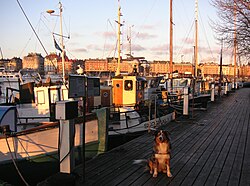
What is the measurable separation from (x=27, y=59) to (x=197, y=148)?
88.1 meters

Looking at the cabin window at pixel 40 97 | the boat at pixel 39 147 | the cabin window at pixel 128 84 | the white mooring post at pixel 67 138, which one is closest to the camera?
the white mooring post at pixel 67 138

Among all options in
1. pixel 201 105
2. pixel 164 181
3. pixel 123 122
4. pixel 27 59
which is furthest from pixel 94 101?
pixel 27 59

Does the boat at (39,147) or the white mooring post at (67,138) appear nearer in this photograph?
the white mooring post at (67,138)

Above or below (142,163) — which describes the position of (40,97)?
above

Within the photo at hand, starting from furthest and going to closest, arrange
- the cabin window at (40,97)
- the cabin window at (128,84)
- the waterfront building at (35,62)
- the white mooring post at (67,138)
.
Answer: the waterfront building at (35,62) → the cabin window at (128,84) → the cabin window at (40,97) → the white mooring post at (67,138)

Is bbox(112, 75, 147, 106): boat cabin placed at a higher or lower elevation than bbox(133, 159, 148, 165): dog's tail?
higher

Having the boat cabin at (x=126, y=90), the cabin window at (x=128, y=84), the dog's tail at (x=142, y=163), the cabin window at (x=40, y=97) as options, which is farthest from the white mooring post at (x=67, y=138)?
the cabin window at (x=128, y=84)

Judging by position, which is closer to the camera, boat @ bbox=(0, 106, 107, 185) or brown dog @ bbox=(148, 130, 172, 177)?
brown dog @ bbox=(148, 130, 172, 177)

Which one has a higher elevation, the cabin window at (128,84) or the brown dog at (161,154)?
the cabin window at (128,84)

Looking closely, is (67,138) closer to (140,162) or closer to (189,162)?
(140,162)

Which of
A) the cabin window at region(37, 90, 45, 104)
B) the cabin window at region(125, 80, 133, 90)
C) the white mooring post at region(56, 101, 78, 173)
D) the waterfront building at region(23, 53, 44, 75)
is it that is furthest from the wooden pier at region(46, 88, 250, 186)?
the waterfront building at region(23, 53, 44, 75)

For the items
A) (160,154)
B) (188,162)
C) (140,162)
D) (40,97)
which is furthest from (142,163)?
(40,97)

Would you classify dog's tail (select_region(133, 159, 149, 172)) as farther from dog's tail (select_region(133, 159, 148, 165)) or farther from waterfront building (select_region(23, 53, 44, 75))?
waterfront building (select_region(23, 53, 44, 75))

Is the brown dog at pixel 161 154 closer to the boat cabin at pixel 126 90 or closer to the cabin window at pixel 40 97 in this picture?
the cabin window at pixel 40 97
